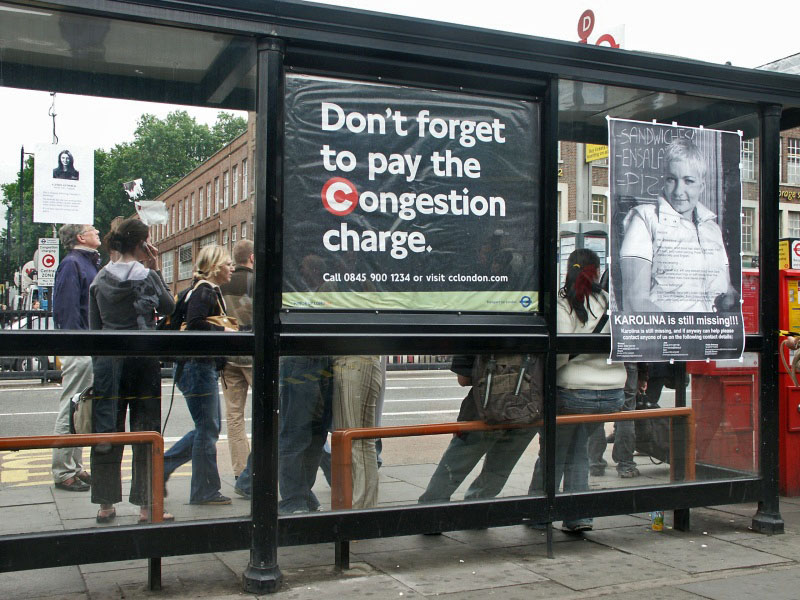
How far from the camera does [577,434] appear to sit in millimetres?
5664

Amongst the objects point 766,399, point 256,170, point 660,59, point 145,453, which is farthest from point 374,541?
point 660,59

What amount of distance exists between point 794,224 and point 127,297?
7793 mm

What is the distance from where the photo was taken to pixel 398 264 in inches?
197

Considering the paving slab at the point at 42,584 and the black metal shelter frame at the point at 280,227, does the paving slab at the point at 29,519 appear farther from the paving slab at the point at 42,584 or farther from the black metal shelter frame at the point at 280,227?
the paving slab at the point at 42,584

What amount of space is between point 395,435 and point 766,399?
2.80 m

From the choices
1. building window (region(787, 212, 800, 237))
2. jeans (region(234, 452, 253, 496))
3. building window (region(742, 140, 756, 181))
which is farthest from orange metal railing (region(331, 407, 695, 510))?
building window (region(787, 212, 800, 237))

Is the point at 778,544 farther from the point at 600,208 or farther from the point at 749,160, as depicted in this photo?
the point at 749,160

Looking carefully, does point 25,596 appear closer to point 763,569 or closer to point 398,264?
point 398,264

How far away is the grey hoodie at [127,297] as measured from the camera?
456 centimetres

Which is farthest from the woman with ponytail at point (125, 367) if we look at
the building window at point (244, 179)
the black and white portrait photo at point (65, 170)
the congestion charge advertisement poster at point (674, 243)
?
the congestion charge advertisement poster at point (674, 243)

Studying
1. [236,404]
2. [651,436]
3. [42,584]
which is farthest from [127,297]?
[651,436]

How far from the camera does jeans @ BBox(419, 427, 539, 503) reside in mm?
5273

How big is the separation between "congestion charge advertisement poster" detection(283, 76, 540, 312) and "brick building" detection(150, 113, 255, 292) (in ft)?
0.75

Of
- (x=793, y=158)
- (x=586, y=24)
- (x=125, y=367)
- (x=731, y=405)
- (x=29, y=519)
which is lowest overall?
(x=29, y=519)
